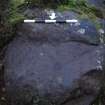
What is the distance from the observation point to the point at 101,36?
12.6 feet

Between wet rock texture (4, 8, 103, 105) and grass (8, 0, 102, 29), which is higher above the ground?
grass (8, 0, 102, 29)

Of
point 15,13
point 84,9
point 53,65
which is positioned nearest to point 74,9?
point 84,9

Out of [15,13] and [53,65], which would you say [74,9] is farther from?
[53,65]

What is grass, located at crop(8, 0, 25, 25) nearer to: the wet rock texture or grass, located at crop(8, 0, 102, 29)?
grass, located at crop(8, 0, 102, 29)

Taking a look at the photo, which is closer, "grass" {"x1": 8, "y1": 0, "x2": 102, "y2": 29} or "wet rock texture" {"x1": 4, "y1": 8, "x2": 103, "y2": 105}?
"wet rock texture" {"x1": 4, "y1": 8, "x2": 103, "y2": 105}

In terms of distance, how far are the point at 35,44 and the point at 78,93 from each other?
80 cm

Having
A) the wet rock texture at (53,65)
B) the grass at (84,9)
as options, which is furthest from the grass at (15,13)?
the grass at (84,9)

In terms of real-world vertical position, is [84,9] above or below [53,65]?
above

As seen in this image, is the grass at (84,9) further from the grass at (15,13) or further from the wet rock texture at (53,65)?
the grass at (15,13)

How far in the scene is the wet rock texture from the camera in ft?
11.3

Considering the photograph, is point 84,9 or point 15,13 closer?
point 15,13

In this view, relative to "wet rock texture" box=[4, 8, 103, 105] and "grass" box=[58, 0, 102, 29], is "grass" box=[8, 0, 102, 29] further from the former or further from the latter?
"wet rock texture" box=[4, 8, 103, 105]

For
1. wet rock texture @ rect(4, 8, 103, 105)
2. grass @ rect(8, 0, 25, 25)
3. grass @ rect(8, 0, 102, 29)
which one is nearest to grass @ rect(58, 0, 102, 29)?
grass @ rect(8, 0, 102, 29)

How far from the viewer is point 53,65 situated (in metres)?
3.56
